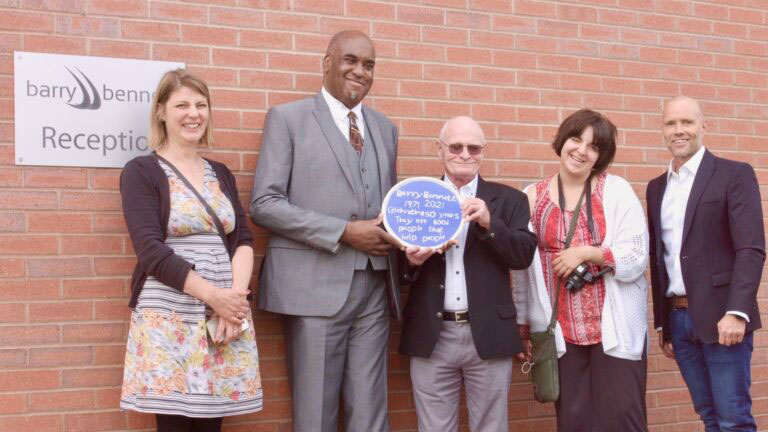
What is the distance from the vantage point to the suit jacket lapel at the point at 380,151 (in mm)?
3824

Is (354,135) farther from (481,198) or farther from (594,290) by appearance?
(594,290)

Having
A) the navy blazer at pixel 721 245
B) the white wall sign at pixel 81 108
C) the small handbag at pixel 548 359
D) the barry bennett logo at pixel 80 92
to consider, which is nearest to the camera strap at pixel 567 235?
the small handbag at pixel 548 359

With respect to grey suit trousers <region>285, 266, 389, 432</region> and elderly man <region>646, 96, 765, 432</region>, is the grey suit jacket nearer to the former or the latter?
grey suit trousers <region>285, 266, 389, 432</region>

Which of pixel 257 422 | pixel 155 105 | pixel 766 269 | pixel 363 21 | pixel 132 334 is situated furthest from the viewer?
pixel 766 269

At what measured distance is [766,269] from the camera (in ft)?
16.9

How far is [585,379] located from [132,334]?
2073 mm

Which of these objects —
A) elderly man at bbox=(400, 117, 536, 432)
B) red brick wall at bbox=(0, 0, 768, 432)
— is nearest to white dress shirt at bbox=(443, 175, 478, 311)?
elderly man at bbox=(400, 117, 536, 432)

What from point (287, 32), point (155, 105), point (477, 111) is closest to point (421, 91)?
point (477, 111)

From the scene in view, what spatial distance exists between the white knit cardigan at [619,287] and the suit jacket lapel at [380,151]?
749 mm

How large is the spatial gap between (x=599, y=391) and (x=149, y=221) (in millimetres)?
2184

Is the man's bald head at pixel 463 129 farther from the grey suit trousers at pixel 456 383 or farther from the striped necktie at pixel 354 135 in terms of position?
the grey suit trousers at pixel 456 383

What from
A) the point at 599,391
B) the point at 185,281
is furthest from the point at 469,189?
the point at 185,281

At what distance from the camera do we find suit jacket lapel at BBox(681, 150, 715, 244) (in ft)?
12.7

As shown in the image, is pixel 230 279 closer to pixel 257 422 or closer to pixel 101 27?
pixel 257 422
